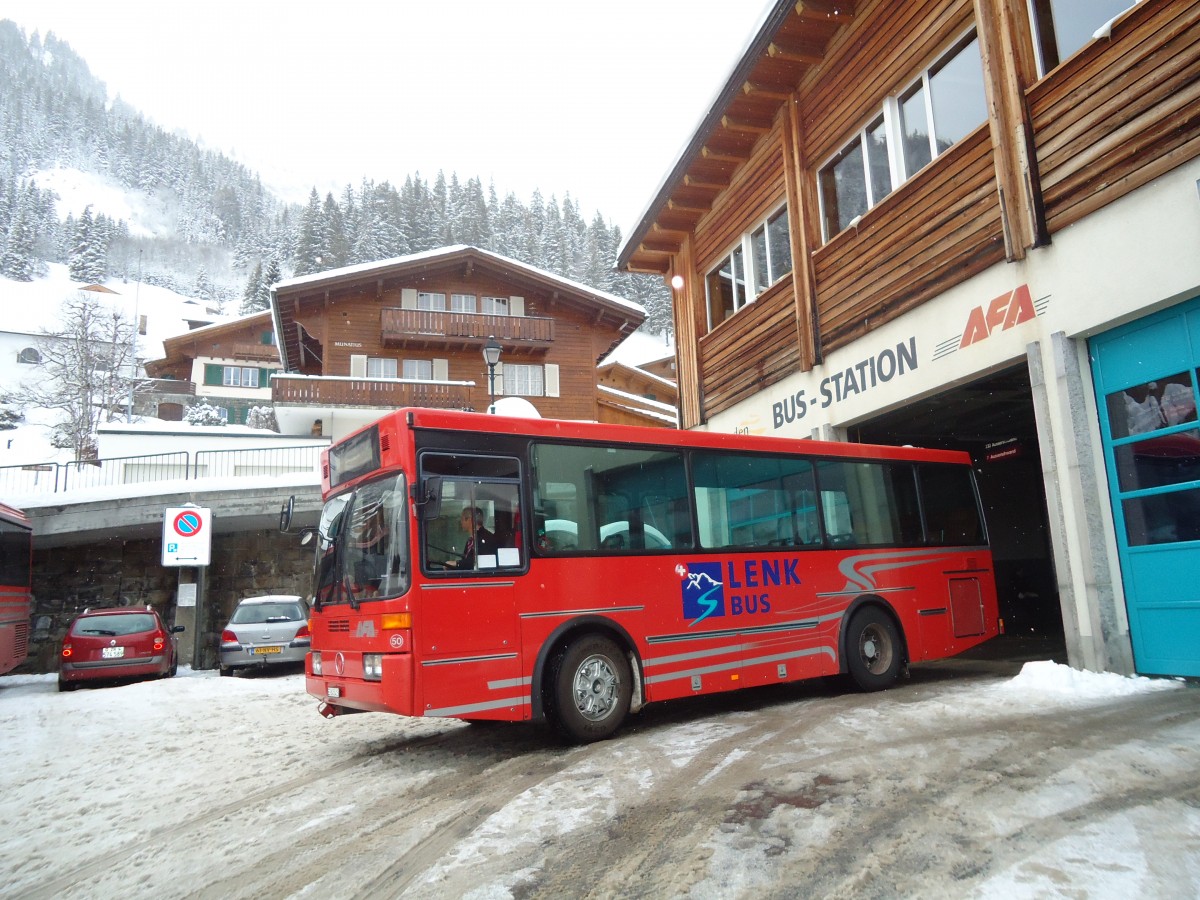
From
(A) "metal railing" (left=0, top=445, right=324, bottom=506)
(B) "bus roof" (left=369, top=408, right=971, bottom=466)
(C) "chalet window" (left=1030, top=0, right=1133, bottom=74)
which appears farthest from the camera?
(A) "metal railing" (left=0, top=445, right=324, bottom=506)

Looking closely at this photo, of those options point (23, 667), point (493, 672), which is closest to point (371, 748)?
point (493, 672)

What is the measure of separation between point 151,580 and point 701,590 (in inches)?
727

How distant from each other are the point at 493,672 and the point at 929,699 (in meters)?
4.43

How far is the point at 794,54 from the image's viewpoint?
12.5 meters

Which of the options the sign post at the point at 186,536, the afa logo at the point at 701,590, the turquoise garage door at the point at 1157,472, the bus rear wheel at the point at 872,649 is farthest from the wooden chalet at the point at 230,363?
the turquoise garage door at the point at 1157,472

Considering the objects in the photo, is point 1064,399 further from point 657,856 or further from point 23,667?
point 23,667

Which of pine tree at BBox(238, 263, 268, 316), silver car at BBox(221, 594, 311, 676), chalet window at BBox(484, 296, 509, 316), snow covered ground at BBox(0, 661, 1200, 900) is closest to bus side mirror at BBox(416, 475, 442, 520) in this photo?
snow covered ground at BBox(0, 661, 1200, 900)

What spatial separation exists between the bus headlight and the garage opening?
30.2ft

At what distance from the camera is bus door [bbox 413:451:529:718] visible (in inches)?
246

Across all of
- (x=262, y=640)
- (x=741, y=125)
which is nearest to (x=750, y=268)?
(x=741, y=125)

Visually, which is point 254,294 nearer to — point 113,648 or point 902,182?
point 113,648

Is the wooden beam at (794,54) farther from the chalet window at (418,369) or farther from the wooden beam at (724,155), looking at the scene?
the chalet window at (418,369)

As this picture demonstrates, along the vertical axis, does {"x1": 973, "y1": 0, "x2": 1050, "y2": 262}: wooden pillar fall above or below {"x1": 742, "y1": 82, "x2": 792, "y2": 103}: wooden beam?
below

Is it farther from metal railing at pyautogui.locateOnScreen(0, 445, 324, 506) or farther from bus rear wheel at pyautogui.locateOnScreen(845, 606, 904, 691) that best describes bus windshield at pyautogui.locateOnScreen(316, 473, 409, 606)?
metal railing at pyautogui.locateOnScreen(0, 445, 324, 506)
